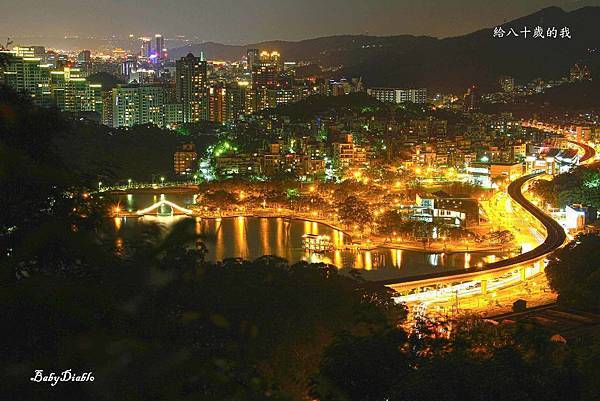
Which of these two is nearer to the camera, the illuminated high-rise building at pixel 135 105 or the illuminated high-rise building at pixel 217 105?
the illuminated high-rise building at pixel 135 105

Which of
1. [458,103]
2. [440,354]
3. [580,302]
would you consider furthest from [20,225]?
[458,103]

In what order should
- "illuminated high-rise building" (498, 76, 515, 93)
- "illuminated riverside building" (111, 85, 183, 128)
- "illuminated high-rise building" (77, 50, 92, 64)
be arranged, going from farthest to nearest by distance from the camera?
"illuminated high-rise building" (77, 50, 92, 64), "illuminated high-rise building" (498, 76, 515, 93), "illuminated riverside building" (111, 85, 183, 128)

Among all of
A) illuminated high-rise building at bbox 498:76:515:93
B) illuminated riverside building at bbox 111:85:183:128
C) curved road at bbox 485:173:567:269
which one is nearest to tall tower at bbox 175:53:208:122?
illuminated riverside building at bbox 111:85:183:128

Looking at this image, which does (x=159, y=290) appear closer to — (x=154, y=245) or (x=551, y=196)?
(x=154, y=245)

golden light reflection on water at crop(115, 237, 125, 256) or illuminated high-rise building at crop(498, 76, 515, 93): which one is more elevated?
illuminated high-rise building at crop(498, 76, 515, 93)

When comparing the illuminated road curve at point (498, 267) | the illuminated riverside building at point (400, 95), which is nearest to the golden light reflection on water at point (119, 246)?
the illuminated road curve at point (498, 267)

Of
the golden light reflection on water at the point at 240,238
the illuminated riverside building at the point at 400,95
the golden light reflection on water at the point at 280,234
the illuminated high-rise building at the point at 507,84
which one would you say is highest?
the illuminated high-rise building at the point at 507,84

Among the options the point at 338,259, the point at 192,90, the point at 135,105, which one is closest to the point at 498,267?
the point at 338,259

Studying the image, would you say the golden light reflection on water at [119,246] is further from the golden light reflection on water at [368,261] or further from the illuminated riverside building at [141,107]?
the illuminated riverside building at [141,107]

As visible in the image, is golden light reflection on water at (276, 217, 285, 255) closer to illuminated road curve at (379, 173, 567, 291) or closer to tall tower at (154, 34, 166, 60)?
illuminated road curve at (379, 173, 567, 291)

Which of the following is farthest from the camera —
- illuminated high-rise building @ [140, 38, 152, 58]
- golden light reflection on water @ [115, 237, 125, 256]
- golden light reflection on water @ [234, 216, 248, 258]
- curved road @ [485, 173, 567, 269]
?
illuminated high-rise building @ [140, 38, 152, 58]
